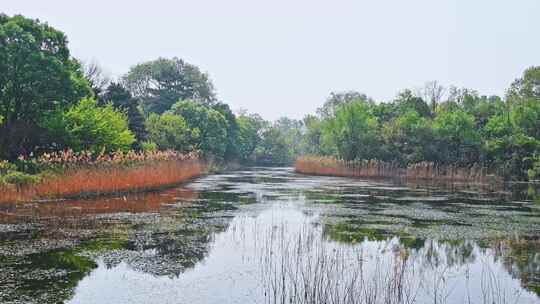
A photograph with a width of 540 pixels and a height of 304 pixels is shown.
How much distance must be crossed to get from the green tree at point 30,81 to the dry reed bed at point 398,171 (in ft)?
70.5

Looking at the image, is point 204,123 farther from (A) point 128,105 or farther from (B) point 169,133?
(A) point 128,105

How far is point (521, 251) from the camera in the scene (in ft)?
31.3

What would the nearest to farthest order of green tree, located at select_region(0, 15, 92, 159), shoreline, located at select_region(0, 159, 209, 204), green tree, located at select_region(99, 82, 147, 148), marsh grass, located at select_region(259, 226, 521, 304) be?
marsh grass, located at select_region(259, 226, 521, 304)
shoreline, located at select_region(0, 159, 209, 204)
green tree, located at select_region(0, 15, 92, 159)
green tree, located at select_region(99, 82, 147, 148)

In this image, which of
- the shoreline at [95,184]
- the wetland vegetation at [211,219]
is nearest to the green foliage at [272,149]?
the wetland vegetation at [211,219]

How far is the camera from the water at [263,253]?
6.59 metres

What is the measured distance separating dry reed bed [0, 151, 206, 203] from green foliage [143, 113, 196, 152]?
1013 centimetres

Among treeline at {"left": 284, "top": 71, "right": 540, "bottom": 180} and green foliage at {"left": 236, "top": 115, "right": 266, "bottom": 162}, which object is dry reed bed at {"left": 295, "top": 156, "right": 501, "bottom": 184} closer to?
treeline at {"left": 284, "top": 71, "right": 540, "bottom": 180}

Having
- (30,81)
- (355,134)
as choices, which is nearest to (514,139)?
(355,134)

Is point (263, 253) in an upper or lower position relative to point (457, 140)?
lower

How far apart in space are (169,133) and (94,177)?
1803 centimetres

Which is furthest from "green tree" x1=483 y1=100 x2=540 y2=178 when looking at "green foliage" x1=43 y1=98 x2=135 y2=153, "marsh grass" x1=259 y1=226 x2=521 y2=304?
"marsh grass" x1=259 y1=226 x2=521 y2=304

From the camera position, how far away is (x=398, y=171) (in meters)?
36.8

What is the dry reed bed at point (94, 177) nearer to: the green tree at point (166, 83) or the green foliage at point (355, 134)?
the green foliage at point (355, 134)

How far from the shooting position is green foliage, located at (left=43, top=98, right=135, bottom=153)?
2036cm
